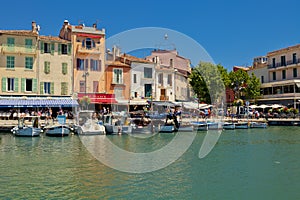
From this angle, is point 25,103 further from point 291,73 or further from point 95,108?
point 291,73

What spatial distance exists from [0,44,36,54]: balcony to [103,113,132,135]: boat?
475 inches

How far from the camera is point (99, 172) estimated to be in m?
13.2

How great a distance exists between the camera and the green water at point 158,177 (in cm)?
1046

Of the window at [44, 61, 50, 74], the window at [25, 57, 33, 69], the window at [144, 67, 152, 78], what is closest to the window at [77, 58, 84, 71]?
the window at [44, 61, 50, 74]

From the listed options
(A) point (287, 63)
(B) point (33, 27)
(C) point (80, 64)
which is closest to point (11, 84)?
(B) point (33, 27)

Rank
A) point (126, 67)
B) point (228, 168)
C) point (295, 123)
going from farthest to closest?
point (126, 67) → point (295, 123) → point (228, 168)

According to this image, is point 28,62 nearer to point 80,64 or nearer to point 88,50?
point 80,64

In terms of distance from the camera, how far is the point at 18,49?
1393 inches

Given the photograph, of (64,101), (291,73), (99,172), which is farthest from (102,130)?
(291,73)

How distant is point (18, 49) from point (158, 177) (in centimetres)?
2793

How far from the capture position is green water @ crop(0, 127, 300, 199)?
10461 millimetres

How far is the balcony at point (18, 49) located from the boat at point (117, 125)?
12054 millimetres

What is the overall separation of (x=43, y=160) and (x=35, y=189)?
5274 mm

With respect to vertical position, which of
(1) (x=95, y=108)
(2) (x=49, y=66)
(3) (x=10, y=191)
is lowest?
(3) (x=10, y=191)
